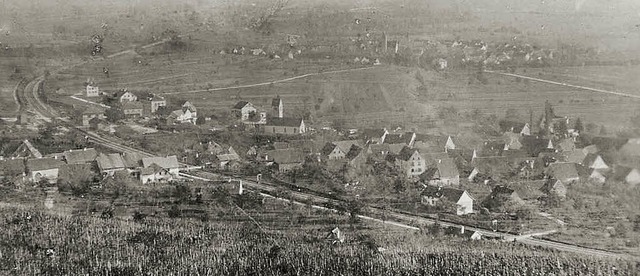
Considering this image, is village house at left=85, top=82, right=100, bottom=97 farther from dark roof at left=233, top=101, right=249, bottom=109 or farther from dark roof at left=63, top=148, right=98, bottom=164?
dark roof at left=63, top=148, right=98, bottom=164

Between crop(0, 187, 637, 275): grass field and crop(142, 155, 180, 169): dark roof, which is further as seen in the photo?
crop(142, 155, 180, 169): dark roof

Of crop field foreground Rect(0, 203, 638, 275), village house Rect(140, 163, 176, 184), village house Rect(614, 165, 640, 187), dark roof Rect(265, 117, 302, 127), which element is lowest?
village house Rect(140, 163, 176, 184)

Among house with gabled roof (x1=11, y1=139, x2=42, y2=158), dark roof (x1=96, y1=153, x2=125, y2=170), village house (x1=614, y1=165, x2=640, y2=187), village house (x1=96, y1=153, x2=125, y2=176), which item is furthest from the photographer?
house with gabled roof (x1=11, y1=139, x2=42, y2=158)

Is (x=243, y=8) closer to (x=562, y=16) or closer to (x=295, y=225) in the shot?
(x=562, y=16)

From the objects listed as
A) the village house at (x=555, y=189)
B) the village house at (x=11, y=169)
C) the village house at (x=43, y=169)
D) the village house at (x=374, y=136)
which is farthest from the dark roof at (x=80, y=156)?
the village house at (x=555, y=189)

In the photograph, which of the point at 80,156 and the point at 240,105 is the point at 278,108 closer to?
the point at 240,105

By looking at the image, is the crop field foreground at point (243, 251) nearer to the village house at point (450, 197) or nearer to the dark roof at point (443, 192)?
the village house at point (450, 197)

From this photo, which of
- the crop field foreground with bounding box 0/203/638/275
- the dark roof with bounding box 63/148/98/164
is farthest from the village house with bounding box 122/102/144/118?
the crop field foreground with bounding box 0/203/638/275
